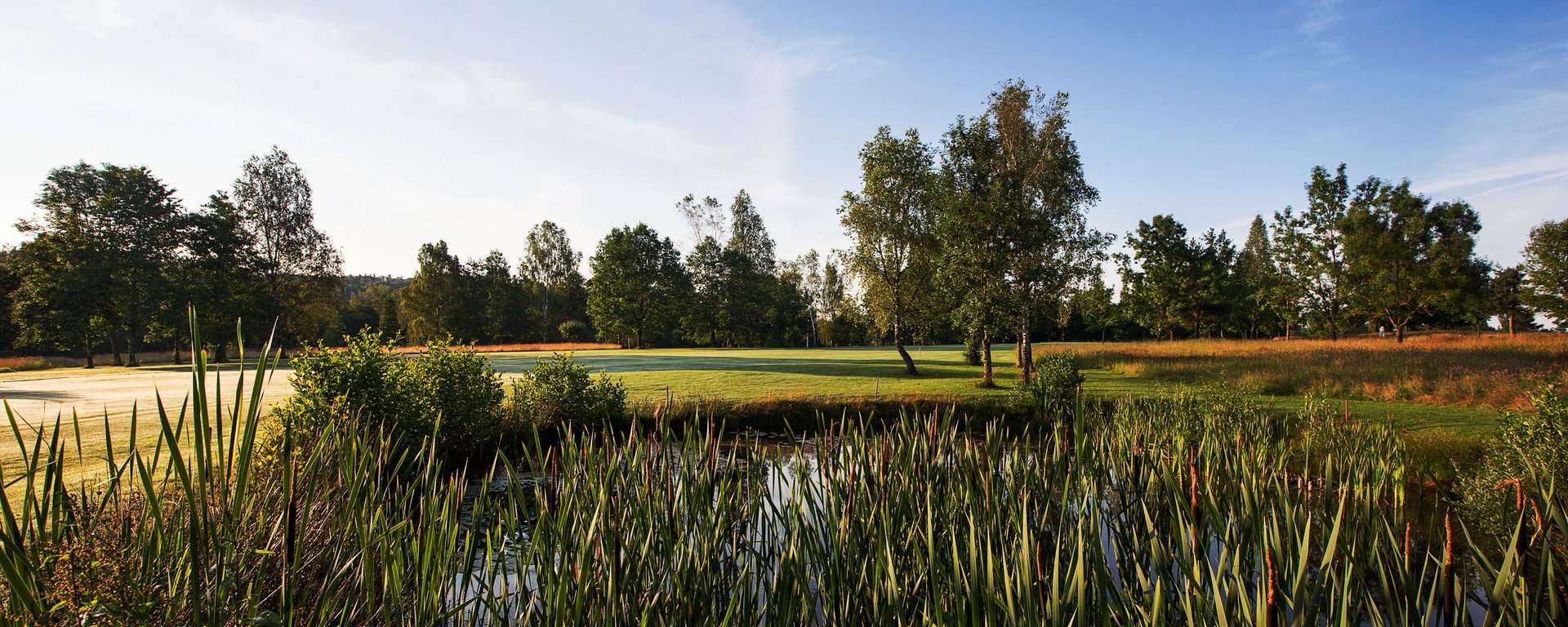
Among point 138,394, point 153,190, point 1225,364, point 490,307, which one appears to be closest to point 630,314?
point 490,307

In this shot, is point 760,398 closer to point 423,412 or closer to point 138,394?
point 423,412

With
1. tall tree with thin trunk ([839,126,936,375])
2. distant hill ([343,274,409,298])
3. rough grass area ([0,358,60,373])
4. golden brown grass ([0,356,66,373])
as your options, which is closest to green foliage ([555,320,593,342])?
golden brown grass ([0,356,66,373])

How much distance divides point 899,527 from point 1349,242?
42238 millimetres

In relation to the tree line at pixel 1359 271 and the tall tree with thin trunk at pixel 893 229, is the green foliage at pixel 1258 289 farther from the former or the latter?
the tall tree with thin trunk at pixel 893 229

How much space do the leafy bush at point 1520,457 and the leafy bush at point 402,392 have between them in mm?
10458

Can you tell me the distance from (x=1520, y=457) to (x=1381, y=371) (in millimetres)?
14132

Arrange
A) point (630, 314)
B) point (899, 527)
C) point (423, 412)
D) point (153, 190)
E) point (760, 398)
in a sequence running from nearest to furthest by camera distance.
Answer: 1. point (899, 527)
2. point (423, 412)
3. point (760, 398)
4. point (153, 190)
5. point (630, 314)

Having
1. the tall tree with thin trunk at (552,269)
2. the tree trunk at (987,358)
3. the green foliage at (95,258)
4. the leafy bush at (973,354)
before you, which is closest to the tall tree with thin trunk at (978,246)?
the tree trunk at (987,358)

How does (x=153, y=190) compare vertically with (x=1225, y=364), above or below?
above

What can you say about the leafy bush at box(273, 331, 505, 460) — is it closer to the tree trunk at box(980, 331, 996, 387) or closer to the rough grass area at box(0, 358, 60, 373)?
the tree trunk at box(980, 331, 996, 387)

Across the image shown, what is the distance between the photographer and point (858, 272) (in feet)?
76.3

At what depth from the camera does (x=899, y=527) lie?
354 centimetres

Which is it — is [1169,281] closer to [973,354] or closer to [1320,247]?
[1320,247]

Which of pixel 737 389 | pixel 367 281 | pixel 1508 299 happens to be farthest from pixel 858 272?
pixel 367 281
